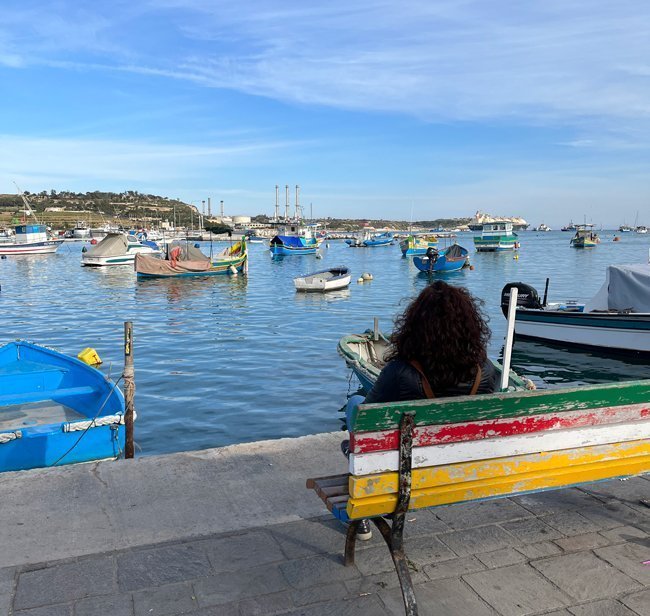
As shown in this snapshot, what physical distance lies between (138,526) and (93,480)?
3.13 feet

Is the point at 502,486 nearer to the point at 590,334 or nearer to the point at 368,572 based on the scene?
the point at 368,572

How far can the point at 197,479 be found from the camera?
5.14m

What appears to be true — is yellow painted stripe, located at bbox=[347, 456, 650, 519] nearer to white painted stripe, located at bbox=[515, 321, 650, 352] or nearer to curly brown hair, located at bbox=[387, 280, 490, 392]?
curly brown hair, located at bbox=[387, 280, 490, 392]

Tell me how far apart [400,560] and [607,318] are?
1604 centimetres

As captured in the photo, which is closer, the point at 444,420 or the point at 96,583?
the point at 444,420

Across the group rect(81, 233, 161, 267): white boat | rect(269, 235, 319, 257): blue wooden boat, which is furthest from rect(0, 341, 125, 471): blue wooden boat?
rect(269, 235, 319, 257): blue wooden boat

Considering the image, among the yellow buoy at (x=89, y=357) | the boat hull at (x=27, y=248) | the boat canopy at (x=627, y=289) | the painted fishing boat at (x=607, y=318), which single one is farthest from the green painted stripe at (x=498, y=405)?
the boat hull at (x=27, y=248)

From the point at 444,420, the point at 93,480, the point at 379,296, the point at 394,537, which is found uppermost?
the point at 444,420

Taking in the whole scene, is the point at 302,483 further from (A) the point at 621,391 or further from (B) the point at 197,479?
(A) the point at 621,391

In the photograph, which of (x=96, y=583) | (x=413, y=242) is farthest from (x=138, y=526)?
(x=413, y=242)

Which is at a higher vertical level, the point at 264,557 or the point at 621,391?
the point at 621,391

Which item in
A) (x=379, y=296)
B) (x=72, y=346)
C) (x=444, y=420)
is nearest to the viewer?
(x=444, y=420)

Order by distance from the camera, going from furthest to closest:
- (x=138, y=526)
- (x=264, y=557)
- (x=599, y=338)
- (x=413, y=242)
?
(x=413, y=242), (x=599, y=338), (x=138, y=526), (x=264, y=557)

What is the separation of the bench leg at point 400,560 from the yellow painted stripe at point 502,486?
130mm
